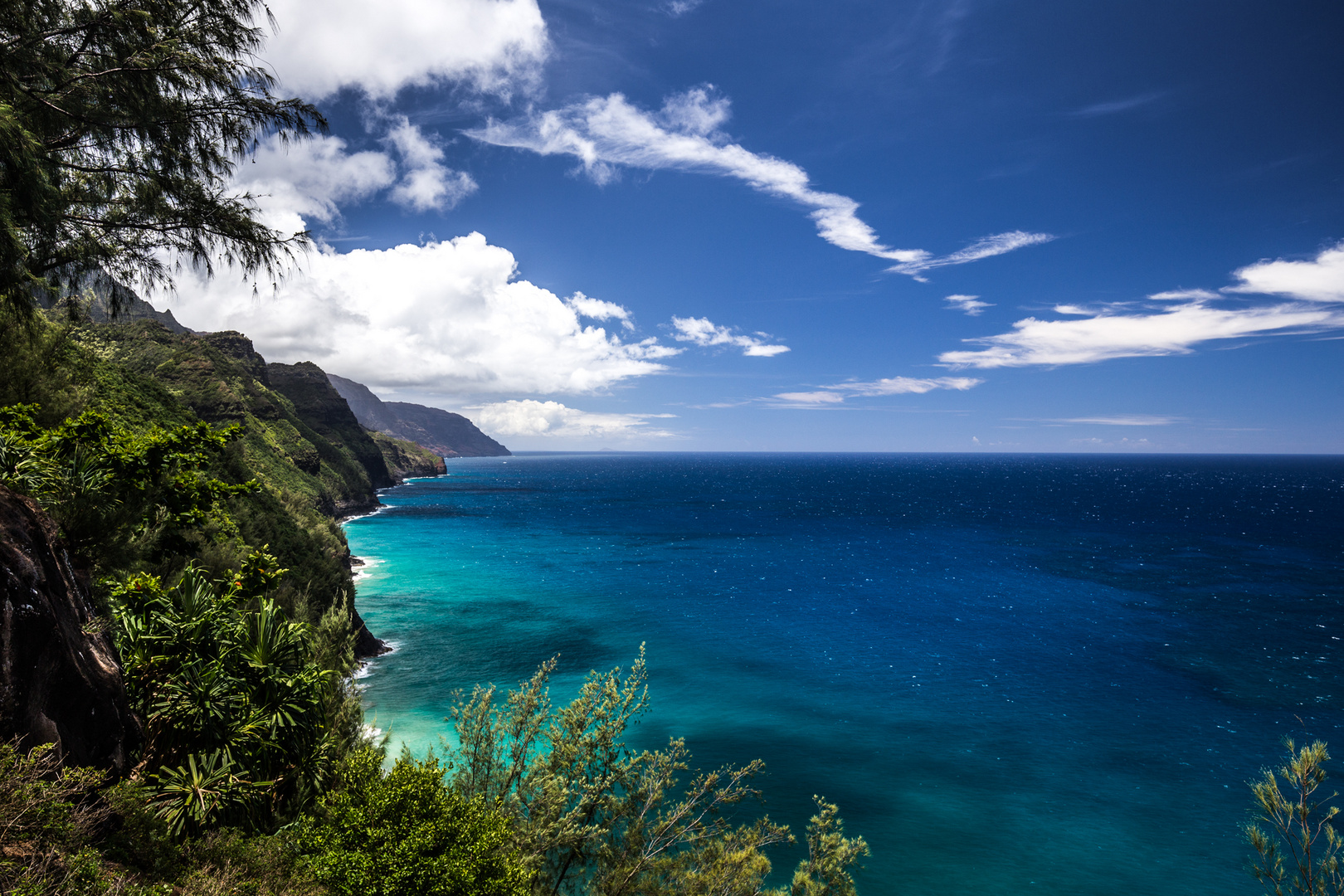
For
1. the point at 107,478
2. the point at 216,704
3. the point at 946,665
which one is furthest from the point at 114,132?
the point at 946,665

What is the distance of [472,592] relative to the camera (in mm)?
55875

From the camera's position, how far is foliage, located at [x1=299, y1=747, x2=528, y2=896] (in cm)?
901

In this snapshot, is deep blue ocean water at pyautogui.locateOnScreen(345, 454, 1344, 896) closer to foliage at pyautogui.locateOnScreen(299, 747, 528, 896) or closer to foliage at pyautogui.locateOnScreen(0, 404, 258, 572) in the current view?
foliage at pyautogui.locateOnScreen(299, 747, 528, 896)

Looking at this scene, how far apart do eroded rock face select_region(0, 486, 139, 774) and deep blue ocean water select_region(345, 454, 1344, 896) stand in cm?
2020

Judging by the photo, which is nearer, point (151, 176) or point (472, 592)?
point (151, 176)

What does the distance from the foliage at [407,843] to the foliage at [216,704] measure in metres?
1.66

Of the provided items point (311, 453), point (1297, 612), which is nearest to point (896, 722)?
point (1297, 612)

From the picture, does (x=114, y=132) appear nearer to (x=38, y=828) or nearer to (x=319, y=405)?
(x=38, y=828)

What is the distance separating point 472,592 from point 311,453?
51078 mm

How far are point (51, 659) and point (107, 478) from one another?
5.35 m

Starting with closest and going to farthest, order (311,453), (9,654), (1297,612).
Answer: (9,654) → (1297,612) → (311,453)

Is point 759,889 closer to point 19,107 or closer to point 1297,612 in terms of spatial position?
point 19,107

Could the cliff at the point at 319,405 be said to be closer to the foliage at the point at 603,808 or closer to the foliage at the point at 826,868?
the foliage at the point at 603,808

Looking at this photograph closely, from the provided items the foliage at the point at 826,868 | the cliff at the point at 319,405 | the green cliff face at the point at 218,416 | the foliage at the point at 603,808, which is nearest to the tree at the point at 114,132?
the green cliff face at the point at 218,416
